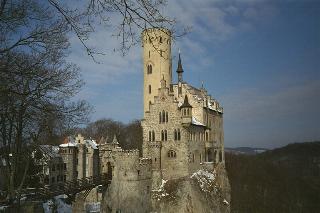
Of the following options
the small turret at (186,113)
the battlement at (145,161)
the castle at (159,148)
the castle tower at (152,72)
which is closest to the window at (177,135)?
the castle at (159,148)

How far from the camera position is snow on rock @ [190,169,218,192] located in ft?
138

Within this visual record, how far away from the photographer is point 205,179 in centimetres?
4388

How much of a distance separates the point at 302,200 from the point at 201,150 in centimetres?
3896

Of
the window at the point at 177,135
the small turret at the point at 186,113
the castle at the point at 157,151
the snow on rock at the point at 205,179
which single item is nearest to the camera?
the castle at the point at 157,151

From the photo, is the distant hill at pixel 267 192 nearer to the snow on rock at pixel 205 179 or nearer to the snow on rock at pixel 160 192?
the snow on rock at pixel 205 179

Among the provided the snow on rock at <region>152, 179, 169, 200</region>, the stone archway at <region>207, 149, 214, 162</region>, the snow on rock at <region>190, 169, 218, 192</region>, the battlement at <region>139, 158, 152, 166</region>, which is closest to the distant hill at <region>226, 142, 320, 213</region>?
Result: the snow on rock at <region>190, 169, 218, 192</region>

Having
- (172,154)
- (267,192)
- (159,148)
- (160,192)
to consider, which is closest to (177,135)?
(172,154)

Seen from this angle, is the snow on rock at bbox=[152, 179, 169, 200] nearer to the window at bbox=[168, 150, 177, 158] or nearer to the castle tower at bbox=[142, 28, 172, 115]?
the window at bbox=[168, 150, 177, 158]

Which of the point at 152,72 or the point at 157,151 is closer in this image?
the point at 157,151

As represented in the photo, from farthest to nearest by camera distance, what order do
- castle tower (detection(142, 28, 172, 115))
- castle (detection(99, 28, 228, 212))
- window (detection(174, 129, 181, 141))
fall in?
castle tower (detection(142, 28, 172, 115))
window (detection(174, 129, 181, 141))
castle (detection(99, 28, 228, 212))

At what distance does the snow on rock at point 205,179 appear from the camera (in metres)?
42.0

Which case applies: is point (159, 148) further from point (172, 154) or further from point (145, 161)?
point (145, 161)

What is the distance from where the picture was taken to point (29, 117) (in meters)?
13.7

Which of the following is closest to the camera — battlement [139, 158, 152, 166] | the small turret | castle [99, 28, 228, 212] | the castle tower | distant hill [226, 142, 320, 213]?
castle [99, 28, 228, 212]
